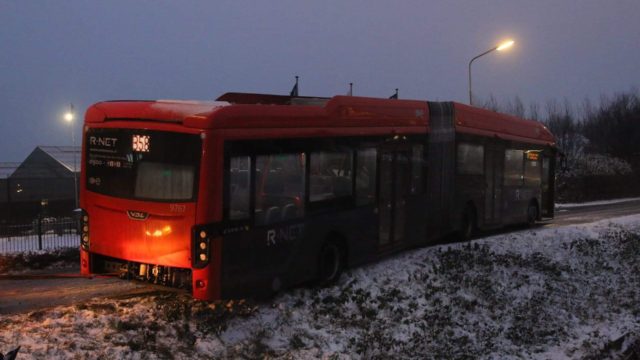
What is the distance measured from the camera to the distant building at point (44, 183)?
98.6 ft

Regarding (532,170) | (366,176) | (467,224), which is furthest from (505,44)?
(366,176)

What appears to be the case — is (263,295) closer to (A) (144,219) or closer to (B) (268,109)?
(A) (144,219)

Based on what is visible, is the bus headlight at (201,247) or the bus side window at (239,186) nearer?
the bus headlight at (201,247)

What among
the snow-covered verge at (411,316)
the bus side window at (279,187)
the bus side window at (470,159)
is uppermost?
the bus side window at (470,159)

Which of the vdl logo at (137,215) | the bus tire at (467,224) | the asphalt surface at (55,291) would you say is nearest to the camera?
the vdl logo at (137,215)

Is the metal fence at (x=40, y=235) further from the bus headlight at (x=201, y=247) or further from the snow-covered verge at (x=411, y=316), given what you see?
the bus headlight at (x=201, y=247)

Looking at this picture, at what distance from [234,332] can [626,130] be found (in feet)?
210

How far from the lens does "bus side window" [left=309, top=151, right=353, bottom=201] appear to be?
33.3ft

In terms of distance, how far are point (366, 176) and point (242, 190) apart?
3788mm

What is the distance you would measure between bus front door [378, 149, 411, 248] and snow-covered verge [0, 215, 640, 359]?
0.61 metres

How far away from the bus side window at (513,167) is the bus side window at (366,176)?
7.35 m

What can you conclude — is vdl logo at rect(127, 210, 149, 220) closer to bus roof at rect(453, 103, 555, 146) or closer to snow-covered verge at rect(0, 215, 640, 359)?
snow-covered verge at rect(0, 215, 640, 359)

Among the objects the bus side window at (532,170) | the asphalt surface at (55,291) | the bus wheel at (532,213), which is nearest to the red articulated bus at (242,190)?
the asphalt surface at (55,291)

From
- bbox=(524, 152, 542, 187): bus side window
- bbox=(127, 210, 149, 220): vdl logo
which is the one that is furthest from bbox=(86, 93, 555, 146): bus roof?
bbox=(524, 152, 542, 187): bus side window
